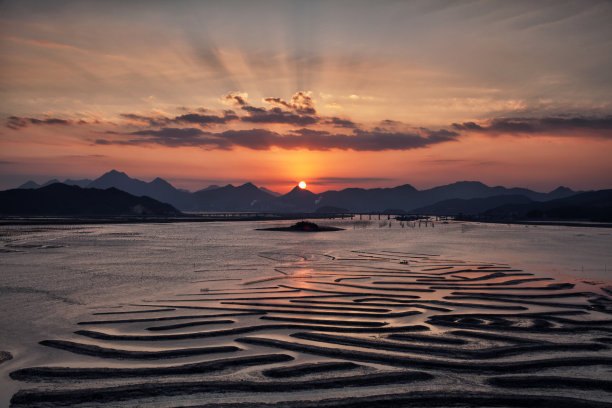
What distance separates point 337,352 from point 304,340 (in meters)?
1.78

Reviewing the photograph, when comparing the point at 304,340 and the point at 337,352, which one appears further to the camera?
the point at 304,340

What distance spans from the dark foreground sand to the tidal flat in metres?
0.06

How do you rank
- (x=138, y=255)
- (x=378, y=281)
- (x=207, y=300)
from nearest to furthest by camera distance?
(x=207, y=300) < (x=378, y=281) < (x=138, y=255)

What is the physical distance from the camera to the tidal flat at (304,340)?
11.1 meters

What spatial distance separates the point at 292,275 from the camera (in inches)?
1273

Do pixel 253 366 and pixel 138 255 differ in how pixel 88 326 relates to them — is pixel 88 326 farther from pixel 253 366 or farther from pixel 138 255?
pixel 138 255

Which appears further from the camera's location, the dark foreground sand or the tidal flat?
the tidal flat

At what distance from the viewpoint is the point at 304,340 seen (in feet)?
50.8

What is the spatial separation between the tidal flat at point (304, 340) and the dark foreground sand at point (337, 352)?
0.19ft

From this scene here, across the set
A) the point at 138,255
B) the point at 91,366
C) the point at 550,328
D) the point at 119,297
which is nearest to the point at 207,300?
the point at 119,297

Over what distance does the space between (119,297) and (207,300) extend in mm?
5276

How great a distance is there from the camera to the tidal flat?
438 inches

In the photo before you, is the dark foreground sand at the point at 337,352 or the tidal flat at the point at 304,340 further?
the tidal flat at the point at 304,340

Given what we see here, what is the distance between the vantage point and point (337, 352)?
556 inches
